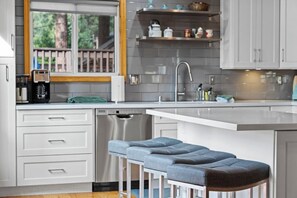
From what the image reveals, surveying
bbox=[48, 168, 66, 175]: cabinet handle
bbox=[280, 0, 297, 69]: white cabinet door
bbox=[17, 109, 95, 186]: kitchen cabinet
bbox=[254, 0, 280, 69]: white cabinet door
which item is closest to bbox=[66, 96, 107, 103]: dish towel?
bbox=[17, 109, 95, 186]: kitchen cabinet

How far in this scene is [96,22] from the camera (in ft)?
19.1

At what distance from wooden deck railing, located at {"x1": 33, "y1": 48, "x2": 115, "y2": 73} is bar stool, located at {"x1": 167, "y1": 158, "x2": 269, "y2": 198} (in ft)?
10.1

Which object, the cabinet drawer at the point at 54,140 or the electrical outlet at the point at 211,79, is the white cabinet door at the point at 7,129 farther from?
the electrical outlet at the point at 211,79

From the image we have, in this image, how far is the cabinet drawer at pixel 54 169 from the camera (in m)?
4.95

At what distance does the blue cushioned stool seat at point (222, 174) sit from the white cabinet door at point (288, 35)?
11.1 ft

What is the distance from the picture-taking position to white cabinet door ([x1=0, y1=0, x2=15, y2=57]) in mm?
4891

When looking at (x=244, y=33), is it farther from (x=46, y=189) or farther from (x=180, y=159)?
(x=180, y=159)

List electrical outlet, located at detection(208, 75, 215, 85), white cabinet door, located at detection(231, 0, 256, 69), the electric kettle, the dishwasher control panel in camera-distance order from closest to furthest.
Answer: the dishwasher control panel
the electric kettle
white cabinet door, located at detection(231, 0, 256, 69)
electrical outlet, located at detection(208, 75, 215, 85)

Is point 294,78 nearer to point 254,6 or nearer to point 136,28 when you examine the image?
point 254,6

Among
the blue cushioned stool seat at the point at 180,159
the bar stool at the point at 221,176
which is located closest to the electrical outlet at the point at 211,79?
the blue cushioned stool seat at the point at 180,159

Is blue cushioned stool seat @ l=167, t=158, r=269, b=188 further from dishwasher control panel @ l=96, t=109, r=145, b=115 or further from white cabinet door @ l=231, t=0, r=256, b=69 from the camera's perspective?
white cabinet door @ l=231, t=0, r=256, b=69

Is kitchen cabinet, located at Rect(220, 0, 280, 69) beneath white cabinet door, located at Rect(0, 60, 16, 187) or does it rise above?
above

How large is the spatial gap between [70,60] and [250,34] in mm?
2128

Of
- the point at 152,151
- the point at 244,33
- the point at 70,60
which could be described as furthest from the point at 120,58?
the point at 152,151
